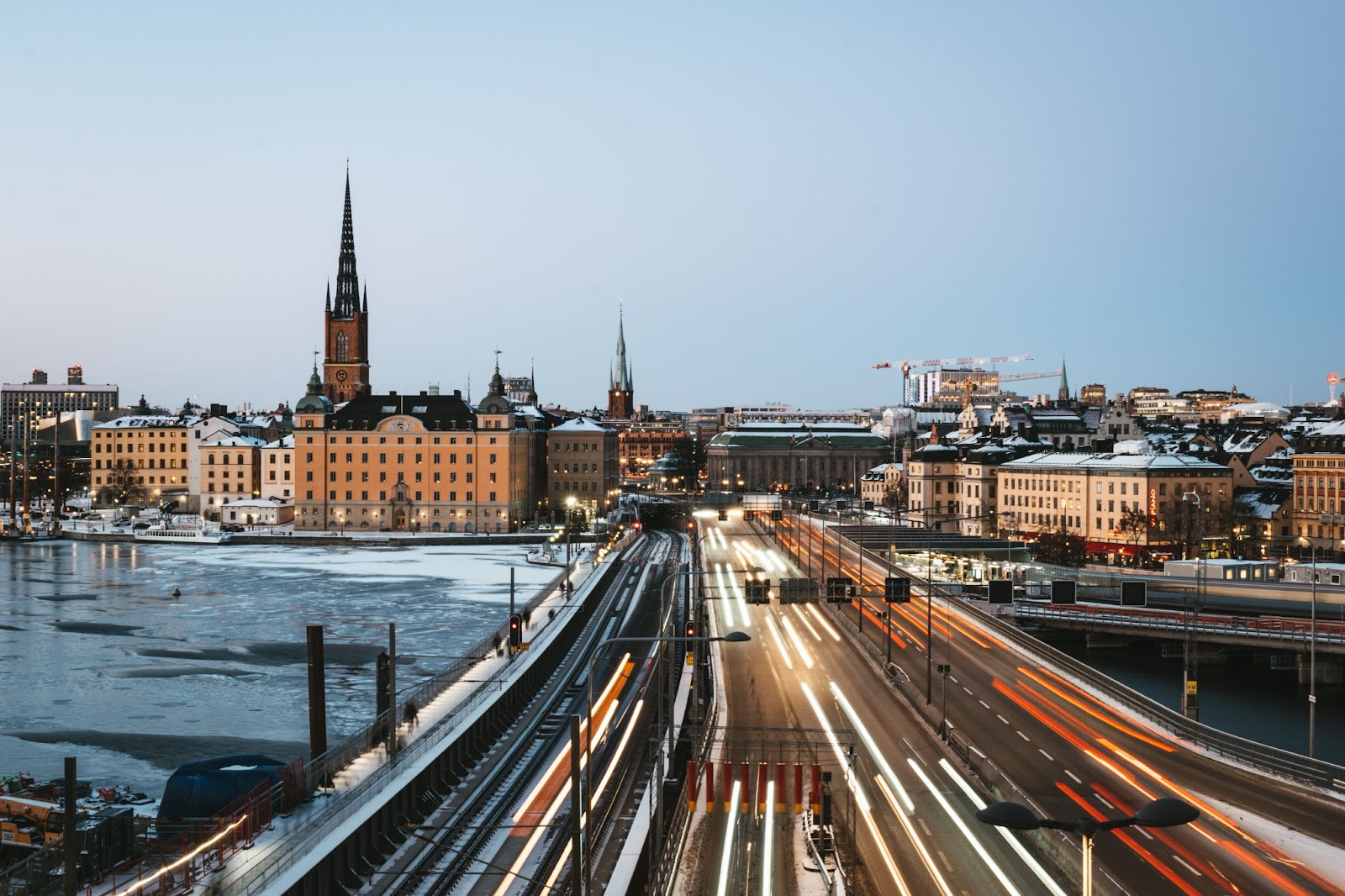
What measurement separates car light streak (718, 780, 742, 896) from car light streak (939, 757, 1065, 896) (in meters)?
5.55

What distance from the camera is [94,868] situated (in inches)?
996

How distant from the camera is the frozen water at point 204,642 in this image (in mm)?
39625

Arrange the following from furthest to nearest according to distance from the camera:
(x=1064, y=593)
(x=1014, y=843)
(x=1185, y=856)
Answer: (x=1064, y=593) → (x=1014, y=843) → (x=1185, y=856)

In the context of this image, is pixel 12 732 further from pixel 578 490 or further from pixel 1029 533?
pixel 578 490

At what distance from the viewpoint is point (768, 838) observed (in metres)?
27.8

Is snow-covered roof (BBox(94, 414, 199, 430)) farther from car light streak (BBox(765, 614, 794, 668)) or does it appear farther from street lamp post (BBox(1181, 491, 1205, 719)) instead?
street lamp post (BBox(1181, 491, 1205, 719))

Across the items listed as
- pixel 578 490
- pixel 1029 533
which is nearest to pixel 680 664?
pixel 1029 533

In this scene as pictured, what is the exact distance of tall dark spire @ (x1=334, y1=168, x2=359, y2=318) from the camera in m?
183

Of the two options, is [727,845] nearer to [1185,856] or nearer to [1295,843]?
[1185,856]

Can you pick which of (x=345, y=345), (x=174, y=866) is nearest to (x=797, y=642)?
(x=174, y=866)

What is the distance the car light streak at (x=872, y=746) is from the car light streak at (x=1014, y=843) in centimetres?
145

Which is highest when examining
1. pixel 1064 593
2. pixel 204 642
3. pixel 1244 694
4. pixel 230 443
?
pixel 230 443

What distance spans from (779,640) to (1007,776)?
24.4m

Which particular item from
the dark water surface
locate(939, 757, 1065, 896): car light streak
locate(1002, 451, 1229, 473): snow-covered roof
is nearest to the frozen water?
locate(939, 757, 1065, 896): car light streak
